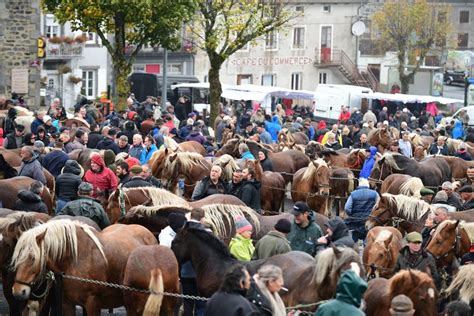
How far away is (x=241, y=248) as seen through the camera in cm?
1466

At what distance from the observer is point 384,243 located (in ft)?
50.2

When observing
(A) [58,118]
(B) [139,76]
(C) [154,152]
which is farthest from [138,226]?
(B) [139,76]

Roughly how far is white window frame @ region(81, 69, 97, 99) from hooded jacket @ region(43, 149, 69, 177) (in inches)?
1581

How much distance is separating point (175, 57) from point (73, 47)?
30.7 feet

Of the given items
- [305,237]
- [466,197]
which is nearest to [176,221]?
[305,237]

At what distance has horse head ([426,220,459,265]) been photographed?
15039 millimetres

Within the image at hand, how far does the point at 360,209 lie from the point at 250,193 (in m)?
1.94

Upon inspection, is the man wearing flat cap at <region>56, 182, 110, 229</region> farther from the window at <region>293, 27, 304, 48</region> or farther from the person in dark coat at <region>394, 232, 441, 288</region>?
the window at <region>293, 27, 304, 48</region>

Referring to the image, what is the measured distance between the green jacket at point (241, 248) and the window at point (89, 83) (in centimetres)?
4789

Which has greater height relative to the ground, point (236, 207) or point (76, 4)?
point (76, 4)

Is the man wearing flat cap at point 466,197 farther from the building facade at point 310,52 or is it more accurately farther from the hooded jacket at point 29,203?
the building facade at point 310,52

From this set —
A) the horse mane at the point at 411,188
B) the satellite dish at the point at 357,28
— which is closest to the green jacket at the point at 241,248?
the horse mane at the point at 411,188

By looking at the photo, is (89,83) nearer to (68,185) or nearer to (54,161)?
(54,161)

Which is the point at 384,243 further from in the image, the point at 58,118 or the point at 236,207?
the point at 58,118
